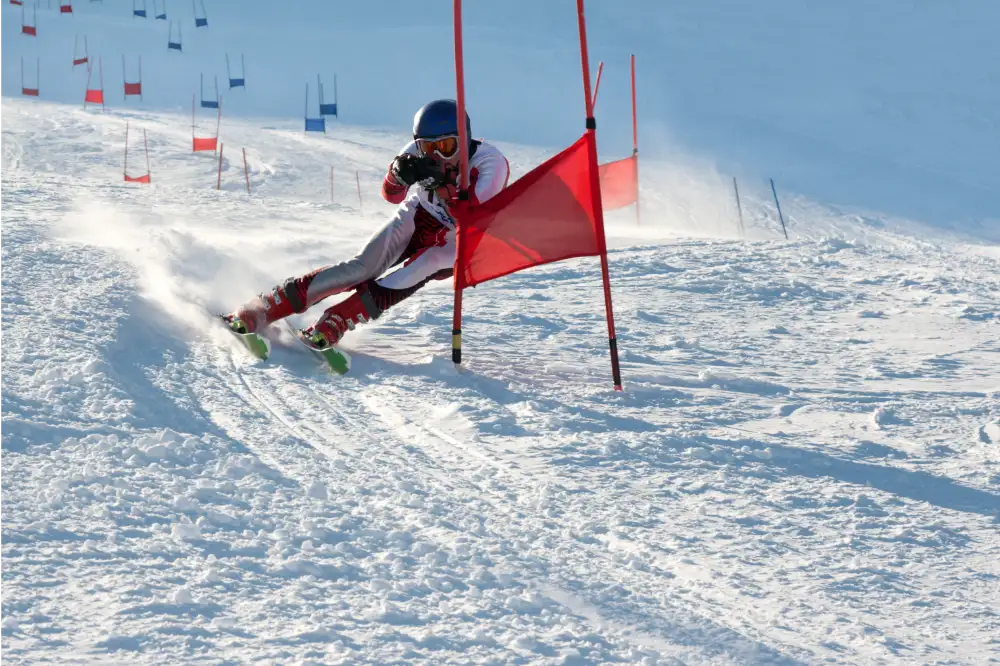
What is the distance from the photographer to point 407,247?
20.5 feet

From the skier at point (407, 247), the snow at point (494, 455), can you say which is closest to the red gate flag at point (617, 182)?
the snow at point (494, 455)

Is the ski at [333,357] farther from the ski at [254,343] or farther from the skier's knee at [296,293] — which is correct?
the skier's knee at [296,293]

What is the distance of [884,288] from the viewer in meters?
7.64

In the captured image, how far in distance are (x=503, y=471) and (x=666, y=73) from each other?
29351 millimetres

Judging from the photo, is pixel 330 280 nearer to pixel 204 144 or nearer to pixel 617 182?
pixel 617 182

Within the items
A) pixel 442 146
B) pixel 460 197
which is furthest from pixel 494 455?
pixel 442 146

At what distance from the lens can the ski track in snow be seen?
3.01 m

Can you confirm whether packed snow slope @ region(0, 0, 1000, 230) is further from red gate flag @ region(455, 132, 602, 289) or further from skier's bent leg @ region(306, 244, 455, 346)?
red gate flag @ region(455, 132, 602, 289)

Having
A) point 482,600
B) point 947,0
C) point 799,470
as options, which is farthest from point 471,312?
point 947,0

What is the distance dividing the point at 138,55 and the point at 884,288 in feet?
98.5

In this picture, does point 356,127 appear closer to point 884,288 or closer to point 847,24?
point 847,24

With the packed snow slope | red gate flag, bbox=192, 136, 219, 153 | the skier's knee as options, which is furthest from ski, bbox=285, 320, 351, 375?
the packed snow slope

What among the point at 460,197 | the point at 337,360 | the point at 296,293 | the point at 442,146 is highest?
the point at 442,146

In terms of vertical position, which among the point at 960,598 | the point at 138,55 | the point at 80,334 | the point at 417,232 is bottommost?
the point at 960,598
